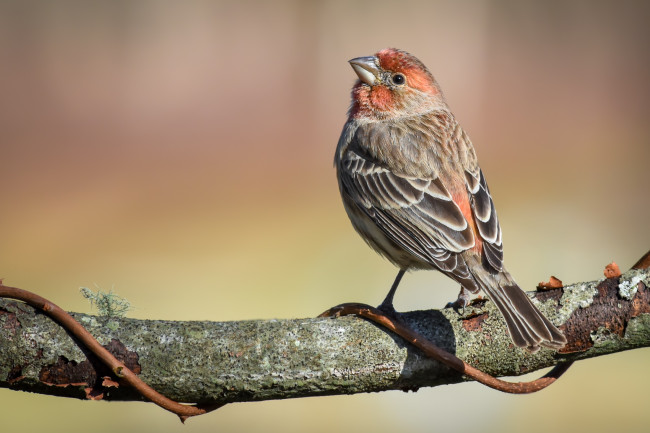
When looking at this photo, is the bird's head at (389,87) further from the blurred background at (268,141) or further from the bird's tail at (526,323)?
the blurred background at (268,141)

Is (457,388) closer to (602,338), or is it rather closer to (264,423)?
(264,423)

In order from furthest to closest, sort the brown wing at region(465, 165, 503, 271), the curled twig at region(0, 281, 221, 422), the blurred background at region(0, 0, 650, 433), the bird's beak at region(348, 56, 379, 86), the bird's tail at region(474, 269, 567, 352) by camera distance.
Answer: the blurred background at region(0, 0, 650, 433) → the bird's beak at region(348, 56, 379, 86) → the brown wing at region(465, 165, 503, 271) → the bird's tail at region(474, 269, 567, 352) → the curled twig at region(0, 281, 221, 422)

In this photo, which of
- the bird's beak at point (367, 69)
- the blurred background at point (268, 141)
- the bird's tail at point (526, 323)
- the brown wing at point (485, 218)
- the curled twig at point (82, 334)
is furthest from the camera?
the blurred background at point (268, 141)

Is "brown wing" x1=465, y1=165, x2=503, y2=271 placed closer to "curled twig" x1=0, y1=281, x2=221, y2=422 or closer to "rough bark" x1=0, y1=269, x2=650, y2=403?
"rough bark" x1=0, y1=269, x2=650, y2=403

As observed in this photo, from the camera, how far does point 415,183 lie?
11.9ft

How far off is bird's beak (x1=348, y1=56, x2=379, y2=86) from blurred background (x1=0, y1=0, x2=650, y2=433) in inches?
73.5

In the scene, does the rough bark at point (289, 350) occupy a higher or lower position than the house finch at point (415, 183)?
lower

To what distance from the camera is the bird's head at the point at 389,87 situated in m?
4.18

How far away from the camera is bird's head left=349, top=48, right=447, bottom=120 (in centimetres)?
418

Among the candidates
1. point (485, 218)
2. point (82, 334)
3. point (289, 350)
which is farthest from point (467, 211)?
point (82, 334)

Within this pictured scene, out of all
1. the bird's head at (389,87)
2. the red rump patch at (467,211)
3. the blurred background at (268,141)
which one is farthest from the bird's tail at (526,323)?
the blurred background at (268,141)

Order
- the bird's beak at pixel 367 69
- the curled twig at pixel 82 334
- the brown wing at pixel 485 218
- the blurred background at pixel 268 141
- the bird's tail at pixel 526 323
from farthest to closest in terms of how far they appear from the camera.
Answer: the blurred background at pixel 268 141, the bird's beak at pixel 367 69, the brown wing at pixel 485 218, the bird's tail at pixel 526 323, the curled twig at pixel 82 334

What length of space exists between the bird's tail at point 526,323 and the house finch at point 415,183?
0.8 inches

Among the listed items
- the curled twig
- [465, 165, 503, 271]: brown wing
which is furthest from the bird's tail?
the curled twig
